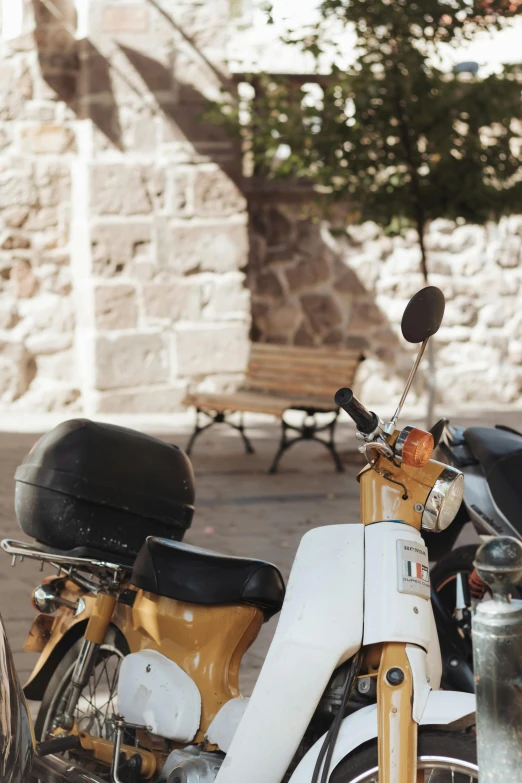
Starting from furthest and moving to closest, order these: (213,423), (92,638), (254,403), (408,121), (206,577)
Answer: (213,423) → (254,403) → (408,121) → (92,638) → (206,577)

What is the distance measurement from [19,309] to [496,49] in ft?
17.1

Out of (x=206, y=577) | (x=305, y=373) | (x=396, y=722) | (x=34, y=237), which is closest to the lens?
(x=396, y=722)

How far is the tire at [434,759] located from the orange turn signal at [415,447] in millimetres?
505

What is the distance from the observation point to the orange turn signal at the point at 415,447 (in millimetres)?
2203

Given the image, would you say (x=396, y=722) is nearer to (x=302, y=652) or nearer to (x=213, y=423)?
(x=302, y=652)

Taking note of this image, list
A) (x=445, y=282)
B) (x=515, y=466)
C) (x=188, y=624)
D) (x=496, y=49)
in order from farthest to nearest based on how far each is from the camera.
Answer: (x=496, y=49) < (x=445, y=282) < (x=515, y=466) < (x=188, y=624)

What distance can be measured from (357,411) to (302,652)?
0.48 metres

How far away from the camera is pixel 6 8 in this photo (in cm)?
910

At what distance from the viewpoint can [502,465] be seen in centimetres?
338

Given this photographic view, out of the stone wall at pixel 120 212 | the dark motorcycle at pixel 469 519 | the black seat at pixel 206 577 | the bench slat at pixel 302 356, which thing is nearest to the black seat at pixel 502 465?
the dark motorcycle at pixel 469 519

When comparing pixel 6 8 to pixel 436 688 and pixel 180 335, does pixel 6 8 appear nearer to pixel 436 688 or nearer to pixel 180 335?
pixel 180 335

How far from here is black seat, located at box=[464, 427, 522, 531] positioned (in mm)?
3307

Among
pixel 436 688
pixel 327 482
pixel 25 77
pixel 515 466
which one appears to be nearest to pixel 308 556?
pixel 436 688

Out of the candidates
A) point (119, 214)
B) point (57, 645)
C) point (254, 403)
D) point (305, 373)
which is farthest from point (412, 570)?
point (119, 214)
